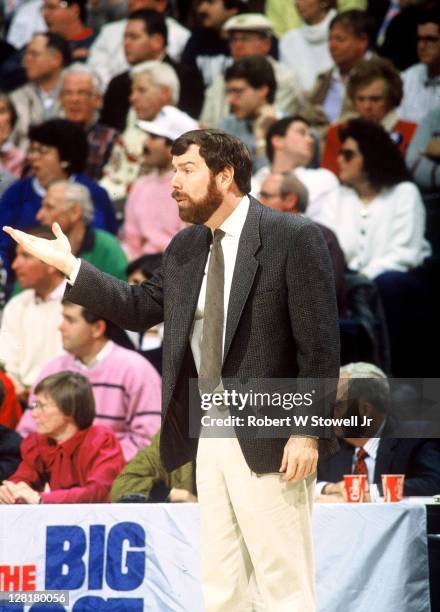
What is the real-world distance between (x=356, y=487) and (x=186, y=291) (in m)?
1.25

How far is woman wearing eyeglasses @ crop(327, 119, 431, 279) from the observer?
6453 mm

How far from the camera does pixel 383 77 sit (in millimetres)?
7070

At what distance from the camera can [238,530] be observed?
9.94 feet

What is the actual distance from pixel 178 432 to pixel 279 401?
0.31m

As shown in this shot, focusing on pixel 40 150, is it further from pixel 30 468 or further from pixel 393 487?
pixel 393 487

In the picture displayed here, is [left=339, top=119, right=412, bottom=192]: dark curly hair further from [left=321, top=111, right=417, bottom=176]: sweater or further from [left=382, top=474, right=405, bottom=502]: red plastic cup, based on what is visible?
[left=382, top=474, right=405, bottom=502]: red plastic cup

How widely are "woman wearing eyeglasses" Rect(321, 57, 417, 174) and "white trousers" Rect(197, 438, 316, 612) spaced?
4.32 metres

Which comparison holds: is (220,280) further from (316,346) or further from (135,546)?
(135,546)

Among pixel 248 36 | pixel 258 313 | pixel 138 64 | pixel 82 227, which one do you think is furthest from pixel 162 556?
pixel 138 64

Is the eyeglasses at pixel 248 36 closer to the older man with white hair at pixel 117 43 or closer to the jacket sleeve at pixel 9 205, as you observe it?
the older man with white hair at pixel 117 43

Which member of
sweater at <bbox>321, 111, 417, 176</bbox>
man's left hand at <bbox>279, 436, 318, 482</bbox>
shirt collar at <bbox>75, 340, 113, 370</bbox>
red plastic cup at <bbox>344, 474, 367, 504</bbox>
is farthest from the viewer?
sweater at <bbox>321, 111, 417, 176</bbox>

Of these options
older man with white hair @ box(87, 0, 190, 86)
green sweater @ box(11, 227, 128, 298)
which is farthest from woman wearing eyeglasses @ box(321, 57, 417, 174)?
older man with white hair @ box(87, 0, 190, 86)

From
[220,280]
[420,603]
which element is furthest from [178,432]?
[420,603]

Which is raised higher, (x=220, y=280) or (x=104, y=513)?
(x=220, y=280)
